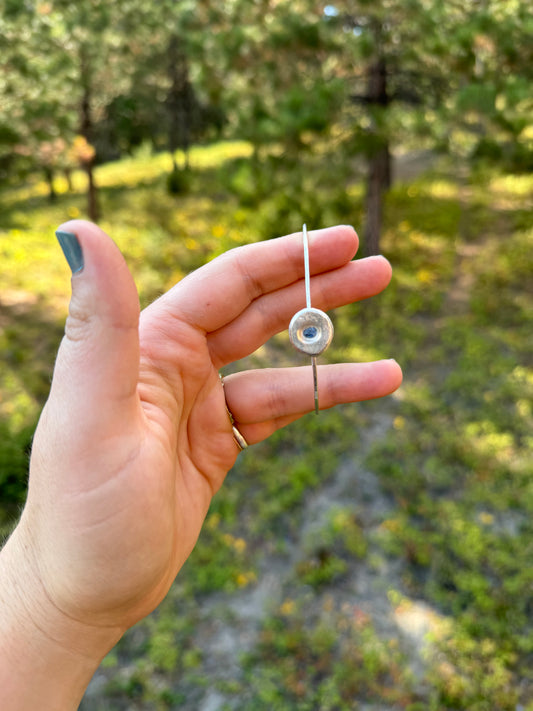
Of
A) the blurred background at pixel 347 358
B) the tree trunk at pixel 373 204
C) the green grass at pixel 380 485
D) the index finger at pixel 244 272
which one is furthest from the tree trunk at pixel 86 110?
the index finger at pixel 244 272

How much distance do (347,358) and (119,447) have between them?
5840mm

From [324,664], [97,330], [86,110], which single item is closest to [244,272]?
[97,330]

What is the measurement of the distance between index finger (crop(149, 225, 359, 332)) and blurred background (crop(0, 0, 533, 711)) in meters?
2.88

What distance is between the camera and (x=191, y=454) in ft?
7.80

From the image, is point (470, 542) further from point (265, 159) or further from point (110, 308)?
point (265, 159)

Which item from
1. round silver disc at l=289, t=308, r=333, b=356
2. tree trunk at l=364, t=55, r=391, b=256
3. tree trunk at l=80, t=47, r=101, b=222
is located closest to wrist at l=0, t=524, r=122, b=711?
round silver disc at l=289, t=308, r=333, b=356

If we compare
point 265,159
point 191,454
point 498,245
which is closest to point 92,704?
point 191,454

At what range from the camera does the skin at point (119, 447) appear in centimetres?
151

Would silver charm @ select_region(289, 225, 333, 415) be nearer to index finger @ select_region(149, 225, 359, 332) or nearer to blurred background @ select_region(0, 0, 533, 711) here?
index finger @ select_region(149, 225, 359, 332)

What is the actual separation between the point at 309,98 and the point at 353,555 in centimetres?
493

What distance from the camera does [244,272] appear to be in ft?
7.97

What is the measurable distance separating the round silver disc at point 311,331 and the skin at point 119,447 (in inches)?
12.7

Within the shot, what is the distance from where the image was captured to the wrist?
164 cm

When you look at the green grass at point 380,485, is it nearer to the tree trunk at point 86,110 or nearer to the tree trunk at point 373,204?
the tree trunk at point 373,204
